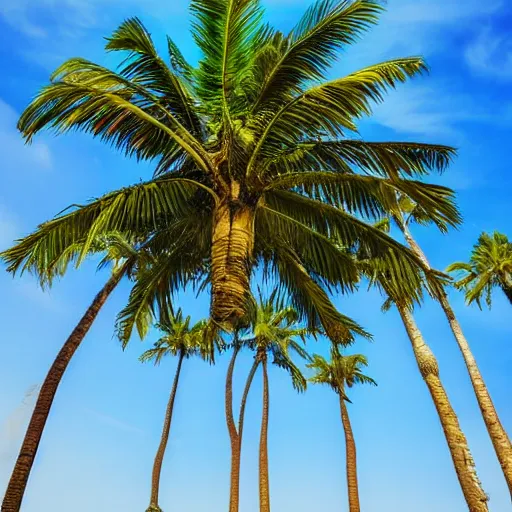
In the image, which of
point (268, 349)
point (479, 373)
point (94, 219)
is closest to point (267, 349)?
point (268, 349)

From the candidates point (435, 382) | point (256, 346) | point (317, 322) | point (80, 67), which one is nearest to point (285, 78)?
point (80, 67)

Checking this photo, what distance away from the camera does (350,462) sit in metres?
24.3

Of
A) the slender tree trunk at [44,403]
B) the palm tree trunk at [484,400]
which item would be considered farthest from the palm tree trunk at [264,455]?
the slender tree trunk at [44,403]

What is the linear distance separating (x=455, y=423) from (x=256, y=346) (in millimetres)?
14695

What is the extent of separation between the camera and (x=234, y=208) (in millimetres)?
8219

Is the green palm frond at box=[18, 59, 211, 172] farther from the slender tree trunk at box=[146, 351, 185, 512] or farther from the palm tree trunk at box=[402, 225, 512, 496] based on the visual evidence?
the slender tree trunk at box=[146, 351, 185, 512]

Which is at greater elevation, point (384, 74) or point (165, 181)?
point (384, 74)

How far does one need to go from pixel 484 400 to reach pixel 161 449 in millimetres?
15162

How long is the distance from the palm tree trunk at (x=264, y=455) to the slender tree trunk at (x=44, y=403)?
17.2m

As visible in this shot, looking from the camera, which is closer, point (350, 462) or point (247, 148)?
point (247, 148)

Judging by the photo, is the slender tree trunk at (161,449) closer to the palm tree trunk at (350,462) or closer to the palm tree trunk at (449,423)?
the palm tree trunk at (350,462)

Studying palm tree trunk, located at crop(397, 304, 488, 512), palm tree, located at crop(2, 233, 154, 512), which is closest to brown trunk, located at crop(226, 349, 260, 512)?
palm tree trunk, located at crop(397, 304, 488, 512)

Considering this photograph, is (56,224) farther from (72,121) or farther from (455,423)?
(455,423)

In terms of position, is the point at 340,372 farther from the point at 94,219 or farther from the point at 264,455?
the point at 94,219
